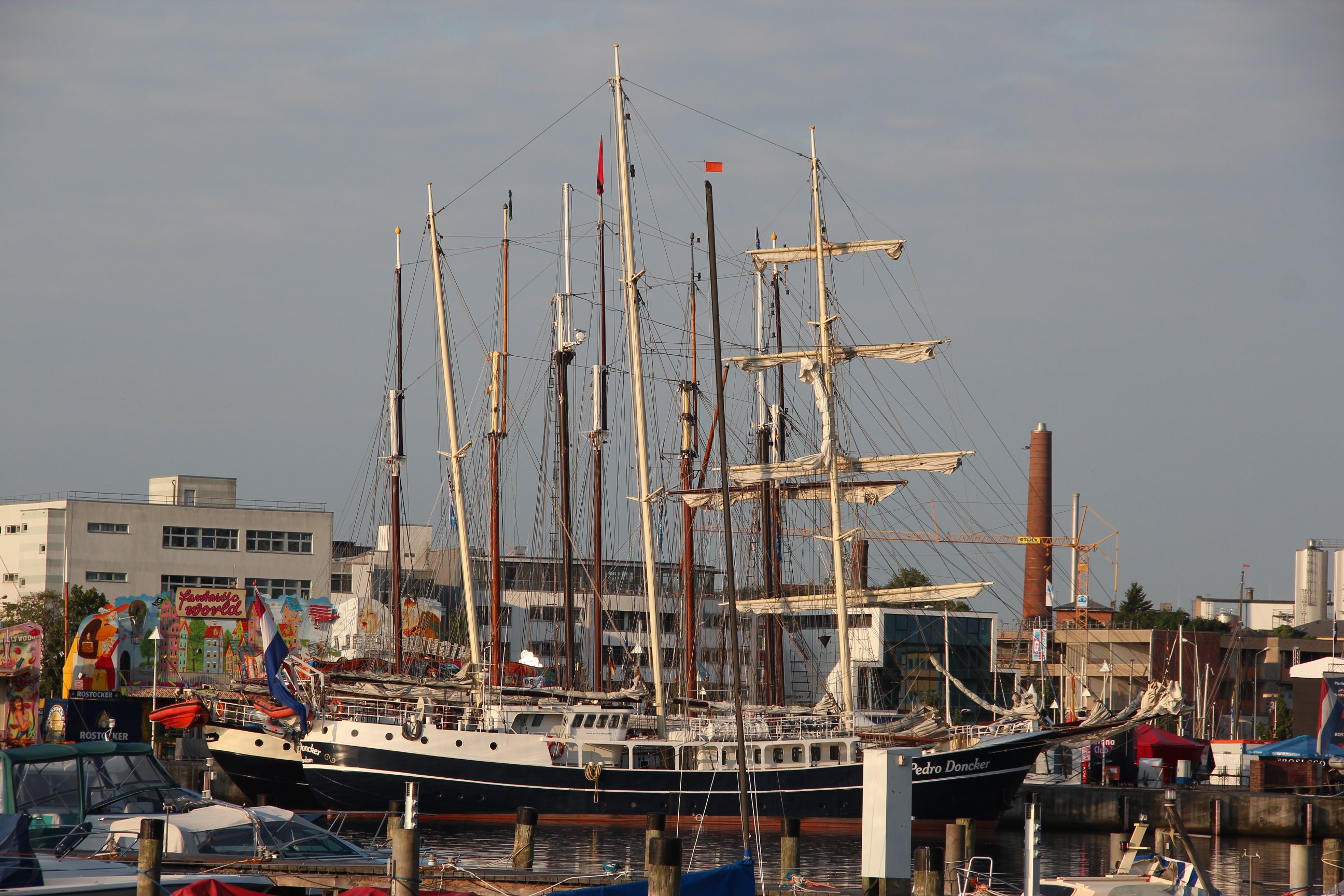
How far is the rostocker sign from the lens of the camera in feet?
297

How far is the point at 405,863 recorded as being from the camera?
20469mm

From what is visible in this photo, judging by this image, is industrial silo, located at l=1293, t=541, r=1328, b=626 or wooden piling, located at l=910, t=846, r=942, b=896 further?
industrial silo, located at l=1293, t=541, r=1328, b=626

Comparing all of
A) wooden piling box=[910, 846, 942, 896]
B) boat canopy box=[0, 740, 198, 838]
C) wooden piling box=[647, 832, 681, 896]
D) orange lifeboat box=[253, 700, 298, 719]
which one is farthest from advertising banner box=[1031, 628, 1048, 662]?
wooden piling box=[647, 832, 681, 896]

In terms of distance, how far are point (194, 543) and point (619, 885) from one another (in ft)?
311

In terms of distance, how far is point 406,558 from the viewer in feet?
407

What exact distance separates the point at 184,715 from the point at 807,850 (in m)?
24.7

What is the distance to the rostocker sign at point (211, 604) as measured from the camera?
297 feet

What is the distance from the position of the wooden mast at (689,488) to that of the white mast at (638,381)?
10.6 metres

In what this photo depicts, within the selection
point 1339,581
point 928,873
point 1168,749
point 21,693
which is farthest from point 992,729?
point 1339,581

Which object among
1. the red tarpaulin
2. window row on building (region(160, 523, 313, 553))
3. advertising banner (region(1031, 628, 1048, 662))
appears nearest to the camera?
the red tarpaulin

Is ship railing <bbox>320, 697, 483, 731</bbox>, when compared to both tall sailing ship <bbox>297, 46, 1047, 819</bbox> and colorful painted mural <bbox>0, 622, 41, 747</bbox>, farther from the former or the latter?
colorful painted mural <bbox>0, 622, 41, 747</bbox>

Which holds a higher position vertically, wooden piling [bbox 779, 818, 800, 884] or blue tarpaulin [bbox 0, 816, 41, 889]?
blue tarpaulin [bbox 0, 816, 41, 889]

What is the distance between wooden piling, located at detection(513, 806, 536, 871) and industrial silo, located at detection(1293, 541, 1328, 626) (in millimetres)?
120260

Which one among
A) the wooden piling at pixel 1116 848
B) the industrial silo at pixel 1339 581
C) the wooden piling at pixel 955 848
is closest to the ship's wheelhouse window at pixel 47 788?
the wooden piling at pixel 955 848
